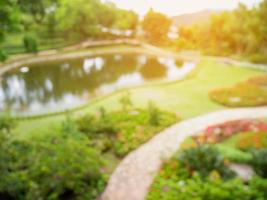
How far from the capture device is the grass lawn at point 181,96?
718cm

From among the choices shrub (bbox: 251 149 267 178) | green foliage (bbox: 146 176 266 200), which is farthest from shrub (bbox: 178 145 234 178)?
green foliage (bbox: 146 176 266 200)

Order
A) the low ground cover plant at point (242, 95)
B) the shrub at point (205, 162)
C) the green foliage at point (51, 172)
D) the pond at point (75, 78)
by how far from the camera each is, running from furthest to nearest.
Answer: the pond at point (75, 78) < the low ground cover plant at point (242, 95) < the shrub at point (205, 162) < the green foliage at point (51, 172)

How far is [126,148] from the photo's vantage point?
18.6 ft

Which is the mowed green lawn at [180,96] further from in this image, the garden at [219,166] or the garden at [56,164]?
the garden at [219,166]

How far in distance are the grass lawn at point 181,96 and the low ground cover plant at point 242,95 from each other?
0.23 metres

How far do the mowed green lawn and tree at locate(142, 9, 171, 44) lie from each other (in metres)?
1.66

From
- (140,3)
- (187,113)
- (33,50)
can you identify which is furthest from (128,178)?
(33,50)

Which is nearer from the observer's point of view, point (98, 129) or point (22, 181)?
point (22, 181)

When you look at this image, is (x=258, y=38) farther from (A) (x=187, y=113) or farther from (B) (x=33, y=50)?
(B) (x=33, y=50)

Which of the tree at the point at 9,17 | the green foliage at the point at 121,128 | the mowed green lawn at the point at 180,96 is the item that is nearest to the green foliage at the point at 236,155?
the green foliage at the point at 121,128

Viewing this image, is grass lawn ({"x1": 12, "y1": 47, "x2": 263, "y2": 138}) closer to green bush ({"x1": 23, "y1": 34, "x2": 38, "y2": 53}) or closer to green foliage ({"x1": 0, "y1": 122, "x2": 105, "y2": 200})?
green foliage ({"x1": 0, "y1": 122, "x2": 105, "y2": 200})

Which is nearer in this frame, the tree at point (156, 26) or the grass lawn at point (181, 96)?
the grass lawn at point (181, 96)

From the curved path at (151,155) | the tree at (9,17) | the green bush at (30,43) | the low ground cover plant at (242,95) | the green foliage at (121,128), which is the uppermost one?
the tree at (9,17)

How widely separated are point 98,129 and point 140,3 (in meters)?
2.81
